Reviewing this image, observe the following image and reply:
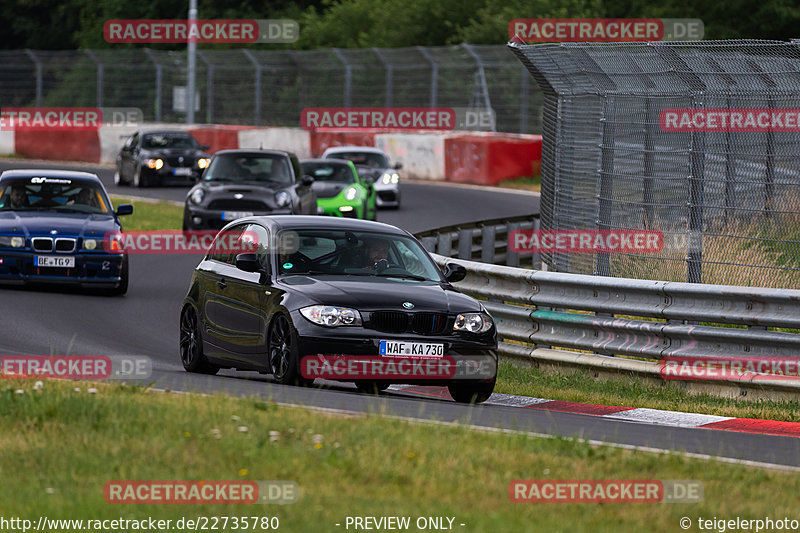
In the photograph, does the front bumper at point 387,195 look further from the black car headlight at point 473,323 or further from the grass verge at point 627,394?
the black car headlight at point 473,323

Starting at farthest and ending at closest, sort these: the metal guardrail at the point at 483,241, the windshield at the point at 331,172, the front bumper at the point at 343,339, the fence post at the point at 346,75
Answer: the fence post at the point at 346,75 → the windshield at the point at 331,172 → the metal guardrail at the point at 483,241 → the front bumper at the point at 343,339

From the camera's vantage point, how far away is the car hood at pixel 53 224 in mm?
17547

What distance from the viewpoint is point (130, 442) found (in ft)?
26.1

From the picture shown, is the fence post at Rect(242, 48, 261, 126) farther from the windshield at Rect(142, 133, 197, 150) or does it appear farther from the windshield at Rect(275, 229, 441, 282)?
the windshield at Rect(275, 229, 441, 282)

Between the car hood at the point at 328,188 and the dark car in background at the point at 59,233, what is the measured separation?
8516 millimetres

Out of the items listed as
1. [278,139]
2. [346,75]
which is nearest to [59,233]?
[278,139]

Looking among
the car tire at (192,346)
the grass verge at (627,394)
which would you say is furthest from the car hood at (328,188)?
the car tire at (192,346)

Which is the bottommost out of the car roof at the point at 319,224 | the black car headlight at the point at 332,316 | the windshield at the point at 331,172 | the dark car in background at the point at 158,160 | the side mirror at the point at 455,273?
the dark car in background at the point at 158,160

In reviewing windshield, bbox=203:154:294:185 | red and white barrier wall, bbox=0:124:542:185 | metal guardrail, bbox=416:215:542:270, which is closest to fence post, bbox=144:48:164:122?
red and white barrier wall, bbox=0:124:542:185

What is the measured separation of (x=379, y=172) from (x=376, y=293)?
66.5 feet

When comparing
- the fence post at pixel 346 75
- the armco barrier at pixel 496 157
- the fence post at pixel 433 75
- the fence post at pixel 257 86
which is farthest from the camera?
the fence post at pixel 257 86

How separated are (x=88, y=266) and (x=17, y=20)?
64.4 meters

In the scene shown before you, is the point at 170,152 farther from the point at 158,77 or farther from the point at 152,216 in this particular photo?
the point at 158,77

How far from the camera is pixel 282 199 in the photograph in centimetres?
2347
